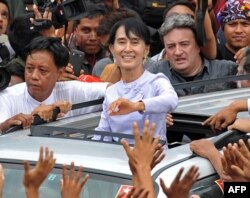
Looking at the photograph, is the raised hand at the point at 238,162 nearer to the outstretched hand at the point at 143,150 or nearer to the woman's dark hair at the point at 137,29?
the outstretched hand at the point at 143,150

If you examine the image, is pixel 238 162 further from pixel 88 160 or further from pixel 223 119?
pixel 223 119

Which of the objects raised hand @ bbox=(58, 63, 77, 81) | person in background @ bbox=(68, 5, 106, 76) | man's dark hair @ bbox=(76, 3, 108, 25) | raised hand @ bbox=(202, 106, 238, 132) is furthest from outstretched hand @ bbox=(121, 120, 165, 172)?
man's dark hair @ bbox=(76, 3, 108, 25)

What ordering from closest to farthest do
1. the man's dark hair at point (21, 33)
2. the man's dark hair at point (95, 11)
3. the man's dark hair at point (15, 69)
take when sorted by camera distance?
1. the man's dark hair at point (15, 69)
2. the man's dark hair at point (21, 33)
3. the man's dark hair at point (95, 11)

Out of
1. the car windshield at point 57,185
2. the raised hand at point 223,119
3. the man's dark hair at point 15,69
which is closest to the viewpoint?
the car windshield at point 57,185

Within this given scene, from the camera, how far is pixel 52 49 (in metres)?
5.61

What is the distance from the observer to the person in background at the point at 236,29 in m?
7.12

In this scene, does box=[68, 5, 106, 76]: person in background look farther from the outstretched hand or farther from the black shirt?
the outstretched hand

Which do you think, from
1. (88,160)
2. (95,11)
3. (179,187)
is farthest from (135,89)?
(95,11)

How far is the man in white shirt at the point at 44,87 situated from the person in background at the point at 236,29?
71.2 inches

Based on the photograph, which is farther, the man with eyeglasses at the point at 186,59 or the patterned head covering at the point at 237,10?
the patterned head covering at the point at 237,10

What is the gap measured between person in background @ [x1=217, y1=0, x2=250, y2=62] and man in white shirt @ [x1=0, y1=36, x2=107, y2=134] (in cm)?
181

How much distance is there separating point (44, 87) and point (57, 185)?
1.71 m

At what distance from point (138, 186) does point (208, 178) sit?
631mm

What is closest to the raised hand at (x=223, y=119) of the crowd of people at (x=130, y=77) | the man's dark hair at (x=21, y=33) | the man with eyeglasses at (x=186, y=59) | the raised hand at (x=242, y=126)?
the crowd of people at (x=130, y=77)
